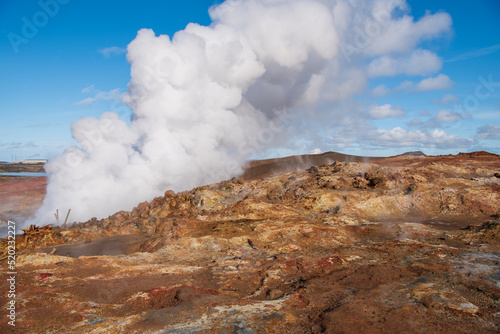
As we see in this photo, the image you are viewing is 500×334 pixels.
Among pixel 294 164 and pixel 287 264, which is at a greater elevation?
pixel 294 164

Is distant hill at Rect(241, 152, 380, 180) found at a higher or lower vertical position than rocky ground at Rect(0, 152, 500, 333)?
higher

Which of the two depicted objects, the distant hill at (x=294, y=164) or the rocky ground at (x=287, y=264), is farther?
the distant hill at (x=294, y=164)

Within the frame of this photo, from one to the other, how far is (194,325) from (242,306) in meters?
1.32

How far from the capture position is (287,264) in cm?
1012

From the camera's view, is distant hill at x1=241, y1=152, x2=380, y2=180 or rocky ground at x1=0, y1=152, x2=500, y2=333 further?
distant hill at x1=241, y1=152, x2=380, y2=180

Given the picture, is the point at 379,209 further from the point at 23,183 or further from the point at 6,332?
the point at 23,183

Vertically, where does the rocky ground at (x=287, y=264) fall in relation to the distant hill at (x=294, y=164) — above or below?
below

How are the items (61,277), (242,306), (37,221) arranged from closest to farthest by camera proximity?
(242,306) → (61,277) → (37,221)

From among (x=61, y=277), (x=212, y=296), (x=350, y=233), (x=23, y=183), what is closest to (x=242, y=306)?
(x=212, y=296)

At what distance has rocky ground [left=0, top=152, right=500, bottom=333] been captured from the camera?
6316 mm

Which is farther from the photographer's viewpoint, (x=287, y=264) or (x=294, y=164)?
(x=294, y=164)

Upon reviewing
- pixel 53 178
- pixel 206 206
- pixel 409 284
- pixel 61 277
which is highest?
pixel 53 178

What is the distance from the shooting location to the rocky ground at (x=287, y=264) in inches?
249

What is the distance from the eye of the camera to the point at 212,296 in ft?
24.9
